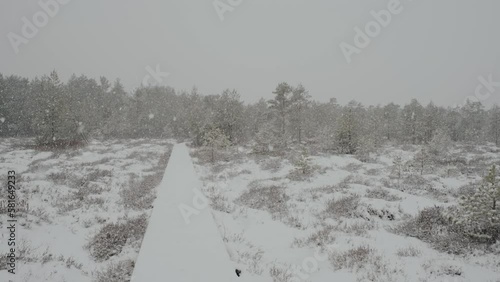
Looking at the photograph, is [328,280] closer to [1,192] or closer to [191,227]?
[191,227]

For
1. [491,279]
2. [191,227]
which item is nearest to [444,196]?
[491,279]

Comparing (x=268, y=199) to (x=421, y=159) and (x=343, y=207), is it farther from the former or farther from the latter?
(x=421, y=159)

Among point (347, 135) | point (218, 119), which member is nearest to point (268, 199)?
point (347, 135)

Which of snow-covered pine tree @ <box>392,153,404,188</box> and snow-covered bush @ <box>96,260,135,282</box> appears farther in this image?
snow-covered pine tree @ <box>392,153,404,188</box>

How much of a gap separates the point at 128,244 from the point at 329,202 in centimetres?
722

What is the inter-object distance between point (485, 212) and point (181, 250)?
24.6 ft

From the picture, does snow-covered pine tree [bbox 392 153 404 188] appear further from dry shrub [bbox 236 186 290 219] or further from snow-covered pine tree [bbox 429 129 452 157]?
snow-covered pine tree [bbox 429 129 452 157]

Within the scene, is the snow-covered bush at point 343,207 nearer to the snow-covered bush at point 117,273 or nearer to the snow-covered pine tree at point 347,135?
the snow-covered bush at point 117,273

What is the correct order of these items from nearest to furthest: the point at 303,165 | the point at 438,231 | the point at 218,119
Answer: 1. the point at 438,231
2. the point at 303,165
3. the point at 218,119

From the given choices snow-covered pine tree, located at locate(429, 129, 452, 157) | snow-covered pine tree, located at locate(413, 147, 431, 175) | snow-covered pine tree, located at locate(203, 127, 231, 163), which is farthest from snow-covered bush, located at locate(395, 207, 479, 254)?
snow-covered pine tree, located at locate(429, 129, 452, 157)

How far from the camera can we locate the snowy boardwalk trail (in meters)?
4.98

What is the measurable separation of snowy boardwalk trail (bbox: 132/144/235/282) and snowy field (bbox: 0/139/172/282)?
66 cm

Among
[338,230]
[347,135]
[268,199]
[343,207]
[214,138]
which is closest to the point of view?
[338,230]

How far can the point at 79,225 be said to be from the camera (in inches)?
340
